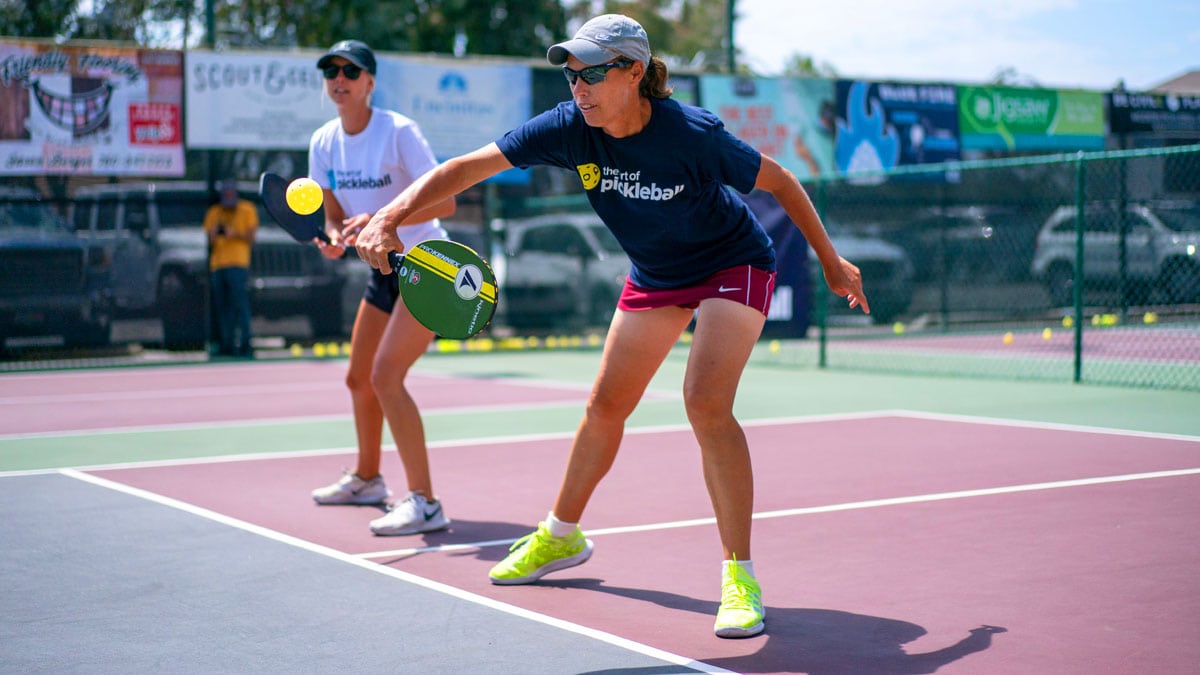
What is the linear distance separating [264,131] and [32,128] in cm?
279

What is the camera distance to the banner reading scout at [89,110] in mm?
16078

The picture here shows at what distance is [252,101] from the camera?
17297 millimetres

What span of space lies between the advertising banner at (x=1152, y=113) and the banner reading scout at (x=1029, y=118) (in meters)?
0.38

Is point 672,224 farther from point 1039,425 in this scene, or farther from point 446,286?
point 1039,425

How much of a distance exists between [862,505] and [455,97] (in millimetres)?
13008

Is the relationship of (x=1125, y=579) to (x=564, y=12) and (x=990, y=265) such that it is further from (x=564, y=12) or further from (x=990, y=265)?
(x=564, y=12)

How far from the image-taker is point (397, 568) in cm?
557

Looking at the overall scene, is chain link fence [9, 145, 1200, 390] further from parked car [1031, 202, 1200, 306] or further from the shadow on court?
the shadow on court

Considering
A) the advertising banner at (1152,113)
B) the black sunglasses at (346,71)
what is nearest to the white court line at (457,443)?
the black sunglasses at (346,71)

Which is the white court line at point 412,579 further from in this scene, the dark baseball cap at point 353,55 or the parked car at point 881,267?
the parked car at point 881,267

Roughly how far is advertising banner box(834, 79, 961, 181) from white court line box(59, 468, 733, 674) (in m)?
16.2

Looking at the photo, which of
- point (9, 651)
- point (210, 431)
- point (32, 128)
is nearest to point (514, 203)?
point (32, 128)

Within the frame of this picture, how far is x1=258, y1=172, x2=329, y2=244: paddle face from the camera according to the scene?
19.9 ft

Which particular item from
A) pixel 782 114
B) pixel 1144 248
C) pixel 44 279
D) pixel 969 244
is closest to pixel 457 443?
pixel 44 279
